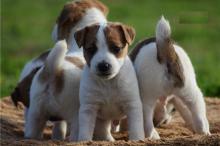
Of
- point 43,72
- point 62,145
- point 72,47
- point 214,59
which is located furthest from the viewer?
point 214,59

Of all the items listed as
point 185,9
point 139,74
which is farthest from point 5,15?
point 139,74

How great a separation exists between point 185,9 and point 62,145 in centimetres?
1808

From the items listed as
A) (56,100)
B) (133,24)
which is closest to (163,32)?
(56,100)

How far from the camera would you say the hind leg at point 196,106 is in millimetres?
8531

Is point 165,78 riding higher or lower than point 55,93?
higher

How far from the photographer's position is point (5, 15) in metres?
26.3

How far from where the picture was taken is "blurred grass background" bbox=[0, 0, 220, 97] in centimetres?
2061

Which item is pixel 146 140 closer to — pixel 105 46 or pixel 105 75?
pixel 105 75

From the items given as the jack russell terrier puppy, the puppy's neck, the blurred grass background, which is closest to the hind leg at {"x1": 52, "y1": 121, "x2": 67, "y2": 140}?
the jack russell terrier puppy

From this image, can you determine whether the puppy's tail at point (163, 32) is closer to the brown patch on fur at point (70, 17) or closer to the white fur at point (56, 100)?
the white fur at point (56, 100)

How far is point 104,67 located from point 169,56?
30.8 inches

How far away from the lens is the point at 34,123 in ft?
29.6

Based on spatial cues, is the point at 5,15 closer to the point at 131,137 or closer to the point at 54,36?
the point at 54,36

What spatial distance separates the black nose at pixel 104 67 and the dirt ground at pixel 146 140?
2.24 ft
